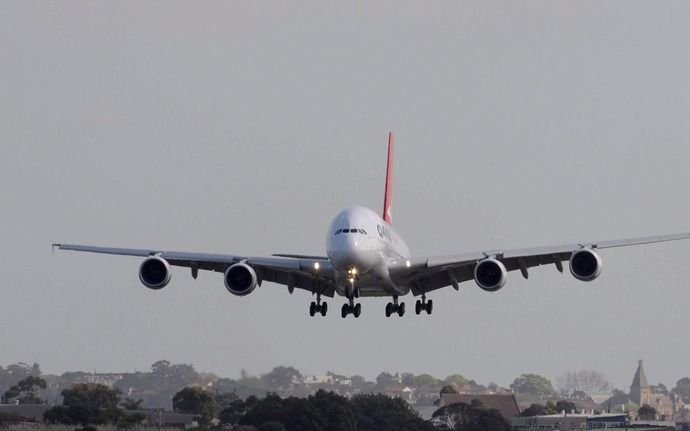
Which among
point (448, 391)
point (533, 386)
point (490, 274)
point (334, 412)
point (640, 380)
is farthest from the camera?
point (640, 380)

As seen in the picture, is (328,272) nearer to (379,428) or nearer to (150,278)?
(150,278)

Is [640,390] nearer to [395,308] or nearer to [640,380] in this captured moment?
[640,380]

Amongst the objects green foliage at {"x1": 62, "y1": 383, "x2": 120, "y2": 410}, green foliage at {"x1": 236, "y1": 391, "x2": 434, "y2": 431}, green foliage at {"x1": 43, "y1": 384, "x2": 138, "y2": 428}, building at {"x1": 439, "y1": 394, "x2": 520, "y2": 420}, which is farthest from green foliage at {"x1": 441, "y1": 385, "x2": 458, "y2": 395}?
green foliage at {"x1": 43, "y1": 384, "x2": 138, "y2": 428}

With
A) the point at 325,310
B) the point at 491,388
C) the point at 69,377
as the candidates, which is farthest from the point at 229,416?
the point at 491,388

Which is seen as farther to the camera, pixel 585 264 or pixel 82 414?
pixel 82 414

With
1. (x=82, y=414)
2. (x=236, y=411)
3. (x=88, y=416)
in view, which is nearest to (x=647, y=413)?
(x=236, y=411)

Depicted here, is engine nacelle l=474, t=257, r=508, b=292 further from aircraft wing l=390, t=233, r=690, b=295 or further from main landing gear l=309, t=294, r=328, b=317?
main landing gear l=309, t=294, r=328, b=317
